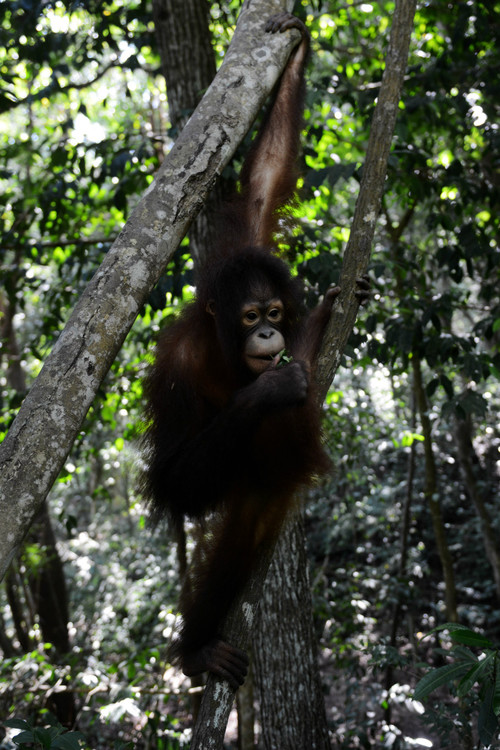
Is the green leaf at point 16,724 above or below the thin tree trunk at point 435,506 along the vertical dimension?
below

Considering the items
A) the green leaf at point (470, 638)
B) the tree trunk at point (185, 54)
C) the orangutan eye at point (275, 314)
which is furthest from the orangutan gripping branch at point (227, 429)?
the tree trunk at point (185, 54)

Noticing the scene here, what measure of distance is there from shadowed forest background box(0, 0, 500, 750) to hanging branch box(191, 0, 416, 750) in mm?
600

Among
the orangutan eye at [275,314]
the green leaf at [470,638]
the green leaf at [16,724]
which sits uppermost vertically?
the orangutan eye at [275,314]

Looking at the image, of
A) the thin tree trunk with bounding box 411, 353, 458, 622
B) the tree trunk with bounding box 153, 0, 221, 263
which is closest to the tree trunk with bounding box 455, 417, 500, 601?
the thin tree trunk with bounding box 411, 353, 458, 622

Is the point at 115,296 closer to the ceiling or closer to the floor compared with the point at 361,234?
closer to the floor

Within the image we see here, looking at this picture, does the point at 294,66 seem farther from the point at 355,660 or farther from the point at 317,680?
the point at 355,660

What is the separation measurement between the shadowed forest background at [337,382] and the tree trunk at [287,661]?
0.11 meters

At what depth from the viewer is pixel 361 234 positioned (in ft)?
8.19

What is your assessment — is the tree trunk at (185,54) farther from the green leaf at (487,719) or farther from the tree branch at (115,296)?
the green leaf at (487,719)

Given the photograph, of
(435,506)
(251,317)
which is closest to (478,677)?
(251,317)

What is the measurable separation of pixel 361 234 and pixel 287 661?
244cm

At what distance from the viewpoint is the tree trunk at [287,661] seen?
11.8 feet

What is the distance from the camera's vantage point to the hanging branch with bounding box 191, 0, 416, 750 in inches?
91.8

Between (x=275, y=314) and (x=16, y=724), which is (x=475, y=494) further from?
(x=16, y=724)
